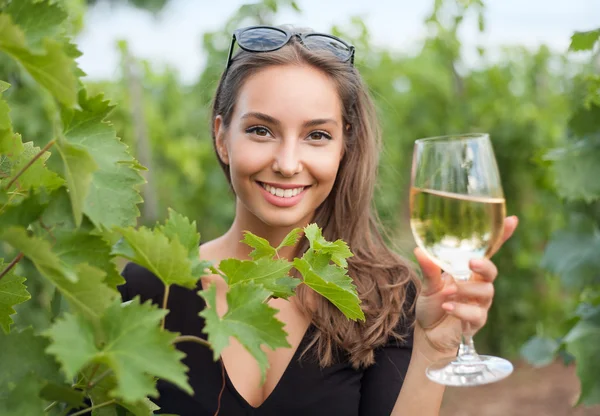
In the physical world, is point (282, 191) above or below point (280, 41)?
below

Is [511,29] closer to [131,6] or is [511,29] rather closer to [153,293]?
[153,293]

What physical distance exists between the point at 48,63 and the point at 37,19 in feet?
0.38

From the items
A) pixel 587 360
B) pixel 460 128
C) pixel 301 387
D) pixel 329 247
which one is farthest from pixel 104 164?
pixel 460 128

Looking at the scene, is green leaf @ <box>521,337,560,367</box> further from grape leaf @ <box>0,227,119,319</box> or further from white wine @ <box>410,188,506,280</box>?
grape leaf @ <box>0,227,119,319</box>

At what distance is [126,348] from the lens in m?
0.67

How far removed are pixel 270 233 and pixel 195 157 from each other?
13.6ft

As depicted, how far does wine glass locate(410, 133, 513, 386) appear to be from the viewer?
1.39 m

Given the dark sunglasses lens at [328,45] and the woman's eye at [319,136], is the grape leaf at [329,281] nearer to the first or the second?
the woman's eye at [319,136]

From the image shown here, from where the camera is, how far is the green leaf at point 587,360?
1.77m

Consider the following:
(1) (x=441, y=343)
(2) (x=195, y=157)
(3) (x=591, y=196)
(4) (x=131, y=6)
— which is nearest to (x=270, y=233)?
(1) (x=441, y=343)

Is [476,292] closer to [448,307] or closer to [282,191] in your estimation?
[448,307]

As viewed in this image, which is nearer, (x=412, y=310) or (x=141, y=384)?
(x=141, y=384)

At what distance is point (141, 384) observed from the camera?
64cm

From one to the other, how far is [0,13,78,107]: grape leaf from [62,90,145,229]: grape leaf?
0.36 ft
